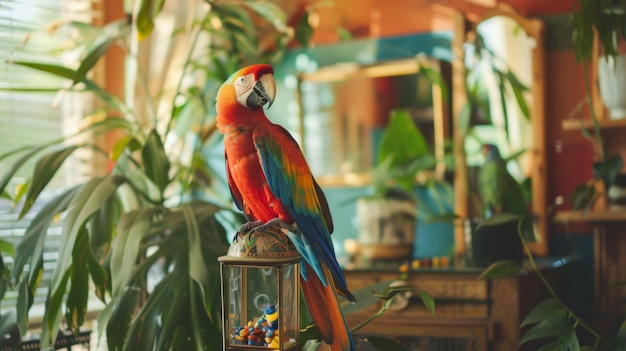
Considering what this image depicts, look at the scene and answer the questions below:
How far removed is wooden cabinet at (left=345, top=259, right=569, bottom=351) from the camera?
241 cm

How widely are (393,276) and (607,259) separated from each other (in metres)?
0.73

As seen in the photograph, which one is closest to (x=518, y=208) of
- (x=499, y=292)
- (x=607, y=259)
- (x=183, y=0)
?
(x=499, y=292)

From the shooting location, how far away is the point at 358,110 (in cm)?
309

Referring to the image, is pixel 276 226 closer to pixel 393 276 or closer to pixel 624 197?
pixel 393 276

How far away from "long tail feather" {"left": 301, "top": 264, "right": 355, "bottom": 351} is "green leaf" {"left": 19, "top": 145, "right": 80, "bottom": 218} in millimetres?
831

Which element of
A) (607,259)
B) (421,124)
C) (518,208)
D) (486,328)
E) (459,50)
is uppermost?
(459,50)

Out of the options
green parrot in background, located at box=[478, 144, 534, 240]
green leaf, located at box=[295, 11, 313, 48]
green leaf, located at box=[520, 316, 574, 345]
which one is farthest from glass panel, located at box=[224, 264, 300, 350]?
green leaf, located at box=[295, 11, 313, 48]

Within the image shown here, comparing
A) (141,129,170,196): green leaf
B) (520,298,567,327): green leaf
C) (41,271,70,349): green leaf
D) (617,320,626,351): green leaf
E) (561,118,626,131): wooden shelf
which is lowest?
(617,320,626,351): green leaf

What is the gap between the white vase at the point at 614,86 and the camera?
247 cm

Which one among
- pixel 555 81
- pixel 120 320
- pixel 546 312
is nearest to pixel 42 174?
pixel 120 320

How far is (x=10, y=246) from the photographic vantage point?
2260mm

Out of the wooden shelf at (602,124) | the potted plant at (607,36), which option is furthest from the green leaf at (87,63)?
the wooden shelf at (602,124)

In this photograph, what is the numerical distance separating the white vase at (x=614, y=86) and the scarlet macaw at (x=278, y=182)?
1.28 m

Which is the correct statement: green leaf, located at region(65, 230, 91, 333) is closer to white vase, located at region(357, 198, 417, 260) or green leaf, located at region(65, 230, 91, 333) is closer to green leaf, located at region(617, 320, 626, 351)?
white vase, located at region(357, 198, 417, 260)
